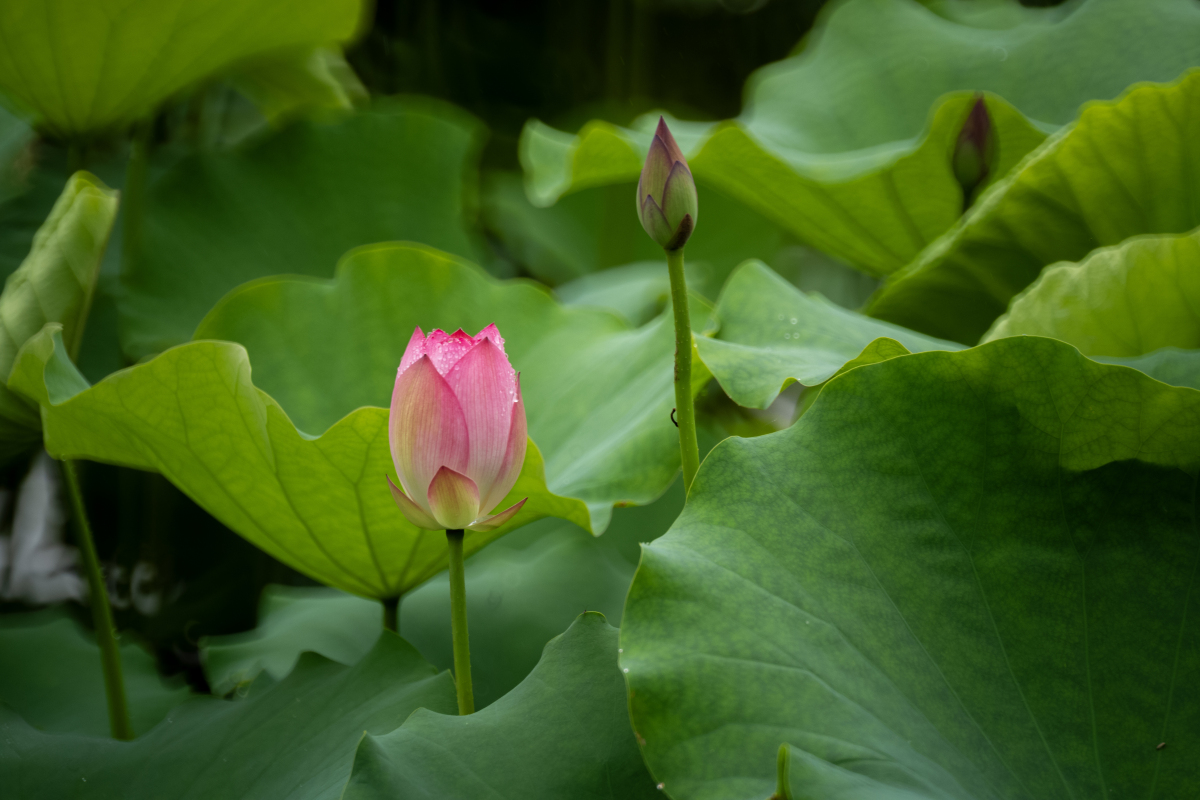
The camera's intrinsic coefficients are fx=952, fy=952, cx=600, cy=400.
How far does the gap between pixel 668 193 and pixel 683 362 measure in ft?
0.33

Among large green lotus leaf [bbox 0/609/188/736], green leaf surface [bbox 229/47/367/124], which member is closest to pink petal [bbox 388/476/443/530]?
large green lotus leaf [bbox 0/609/188/736]

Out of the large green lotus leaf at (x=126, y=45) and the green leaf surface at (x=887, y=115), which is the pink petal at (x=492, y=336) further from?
the large green lotus leaf at (x=126, y=45)

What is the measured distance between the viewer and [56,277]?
0.73 m

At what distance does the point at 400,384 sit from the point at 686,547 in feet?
0.59

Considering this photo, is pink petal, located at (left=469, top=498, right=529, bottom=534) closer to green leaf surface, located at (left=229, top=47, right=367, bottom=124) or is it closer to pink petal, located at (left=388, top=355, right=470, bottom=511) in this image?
pink petal, located at (left=388, top=355, right=470, bottom=511)

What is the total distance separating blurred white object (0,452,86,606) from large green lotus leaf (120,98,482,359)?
52 cm

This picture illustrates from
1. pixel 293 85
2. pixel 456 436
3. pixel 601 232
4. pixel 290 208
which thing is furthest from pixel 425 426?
pixel 601 232

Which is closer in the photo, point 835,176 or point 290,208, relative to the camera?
point 835,176

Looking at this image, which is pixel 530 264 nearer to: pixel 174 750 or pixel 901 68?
pixel 901 68

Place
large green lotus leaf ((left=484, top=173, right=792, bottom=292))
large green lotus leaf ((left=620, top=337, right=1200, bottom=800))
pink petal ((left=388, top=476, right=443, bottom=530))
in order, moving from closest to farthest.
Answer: large green lotus leaf ((left=620, top=337, right=1200, bottom=800))
pink petal ((left=388, top=476, right=443, bottom=530))
large green lotus leaf ((left=484, top=173, right=792, bottom=292))

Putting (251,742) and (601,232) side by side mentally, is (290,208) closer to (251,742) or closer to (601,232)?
(601,232)

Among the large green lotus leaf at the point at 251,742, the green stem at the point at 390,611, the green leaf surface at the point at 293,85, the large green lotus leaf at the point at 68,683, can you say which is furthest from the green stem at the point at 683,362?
the green leaf surface at the point at 293,85

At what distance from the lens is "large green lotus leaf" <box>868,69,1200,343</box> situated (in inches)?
30.1

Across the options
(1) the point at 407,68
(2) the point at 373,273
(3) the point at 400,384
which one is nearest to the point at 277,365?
(2) the point at 373,273
